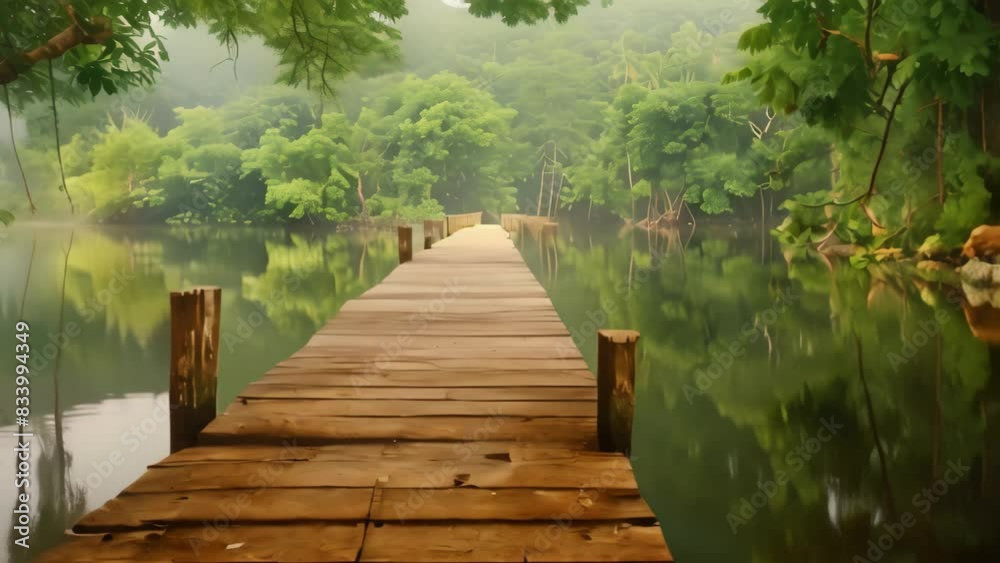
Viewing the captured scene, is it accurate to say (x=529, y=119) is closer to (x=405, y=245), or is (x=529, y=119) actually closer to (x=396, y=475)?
(x=405, y=245)

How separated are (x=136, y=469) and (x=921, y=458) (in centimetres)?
653

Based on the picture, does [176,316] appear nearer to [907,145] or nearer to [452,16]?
[907,145]

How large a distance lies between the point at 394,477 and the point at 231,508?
659mm

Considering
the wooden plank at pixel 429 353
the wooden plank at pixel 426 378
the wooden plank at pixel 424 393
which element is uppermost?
the wooden plank at pixel 429 353

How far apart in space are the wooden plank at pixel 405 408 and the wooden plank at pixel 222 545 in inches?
49.4

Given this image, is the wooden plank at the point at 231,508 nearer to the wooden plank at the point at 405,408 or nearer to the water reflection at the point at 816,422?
the wooden plank at the point at 405,408

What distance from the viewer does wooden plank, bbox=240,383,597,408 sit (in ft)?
13.8

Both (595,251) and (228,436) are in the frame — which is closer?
(228,436)

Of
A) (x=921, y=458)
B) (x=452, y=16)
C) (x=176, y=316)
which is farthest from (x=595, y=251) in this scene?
(x=452, y=16)

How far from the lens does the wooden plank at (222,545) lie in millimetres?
2441

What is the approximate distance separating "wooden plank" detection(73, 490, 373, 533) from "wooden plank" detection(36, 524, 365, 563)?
45 millimetres

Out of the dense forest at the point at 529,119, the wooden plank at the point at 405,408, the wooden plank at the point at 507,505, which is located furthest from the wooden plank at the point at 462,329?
the wooden plank at the point at 507,505

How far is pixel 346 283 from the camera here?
17.5 metres

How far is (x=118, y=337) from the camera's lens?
1169 centimetres
